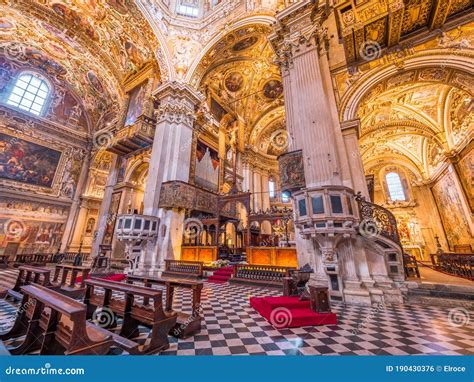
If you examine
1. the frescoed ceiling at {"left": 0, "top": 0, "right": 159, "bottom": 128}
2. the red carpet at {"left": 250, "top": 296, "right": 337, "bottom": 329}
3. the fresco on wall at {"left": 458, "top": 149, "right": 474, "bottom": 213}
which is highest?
the frescoed ceiling at {"left": 0, "top": 0, "right": 159, "bottom": 128}

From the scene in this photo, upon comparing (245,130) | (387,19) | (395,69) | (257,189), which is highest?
(245,130)

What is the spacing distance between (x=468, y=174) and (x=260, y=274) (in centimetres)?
1173

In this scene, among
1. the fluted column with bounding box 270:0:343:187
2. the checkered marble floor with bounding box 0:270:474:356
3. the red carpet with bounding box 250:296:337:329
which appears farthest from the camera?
the fluted column with bounding box 270:0:343:187

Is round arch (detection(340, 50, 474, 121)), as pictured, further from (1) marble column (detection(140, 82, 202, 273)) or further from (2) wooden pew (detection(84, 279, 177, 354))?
(1) marble column (detection(140, 82, 202, 273))

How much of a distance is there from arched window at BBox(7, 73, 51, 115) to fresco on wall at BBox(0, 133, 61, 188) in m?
2.81

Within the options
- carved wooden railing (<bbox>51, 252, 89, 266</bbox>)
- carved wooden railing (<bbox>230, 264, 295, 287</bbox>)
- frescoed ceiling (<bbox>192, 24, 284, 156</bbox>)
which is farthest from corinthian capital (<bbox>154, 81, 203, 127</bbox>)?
carved wooden railing (<bbox>51, 252, 89, 266</bbox>)

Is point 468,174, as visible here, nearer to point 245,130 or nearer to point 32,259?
point 245,130

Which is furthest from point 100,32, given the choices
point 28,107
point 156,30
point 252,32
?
point 252,32

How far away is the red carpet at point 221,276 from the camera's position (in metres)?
7.66

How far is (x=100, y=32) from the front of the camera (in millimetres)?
12695

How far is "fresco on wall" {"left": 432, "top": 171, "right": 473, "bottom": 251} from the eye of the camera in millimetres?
10966

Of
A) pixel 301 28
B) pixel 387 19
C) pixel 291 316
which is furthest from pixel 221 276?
pixel 387 19

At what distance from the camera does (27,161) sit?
14609mm

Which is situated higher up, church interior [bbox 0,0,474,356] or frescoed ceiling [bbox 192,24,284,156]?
frescoed ceiling [bbox 192,24,284,156]
